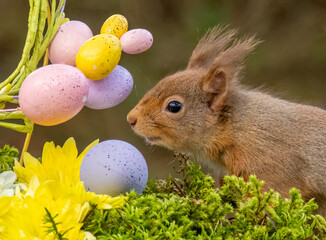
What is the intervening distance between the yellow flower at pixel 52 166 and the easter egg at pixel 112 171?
0.22 ft

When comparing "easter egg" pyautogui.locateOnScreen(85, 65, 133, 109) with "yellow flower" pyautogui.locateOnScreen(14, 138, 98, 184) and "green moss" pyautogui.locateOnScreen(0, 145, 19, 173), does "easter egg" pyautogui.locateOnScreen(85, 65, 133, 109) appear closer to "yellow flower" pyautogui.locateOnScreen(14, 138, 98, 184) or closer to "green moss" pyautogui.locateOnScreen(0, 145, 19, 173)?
"yellow flower" pyautogui.locateOnScreen(14, 138, 98, 184)

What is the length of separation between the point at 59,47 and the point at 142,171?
0.28 meters

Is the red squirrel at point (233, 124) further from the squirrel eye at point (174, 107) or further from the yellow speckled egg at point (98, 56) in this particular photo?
the yellow speckled egg at point (98, 56)

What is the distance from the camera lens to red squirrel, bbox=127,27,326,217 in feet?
3.22

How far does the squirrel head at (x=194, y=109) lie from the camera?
1037mm

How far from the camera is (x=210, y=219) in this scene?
30.4 inches

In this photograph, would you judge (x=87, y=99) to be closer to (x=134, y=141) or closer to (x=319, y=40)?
(x=134, y=141)

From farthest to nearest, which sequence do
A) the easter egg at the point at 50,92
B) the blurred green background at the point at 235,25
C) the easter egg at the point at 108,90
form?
the blurred green background at the point at 235,25 → the easter egg at the point at 108,90 → the easter egg at the point at 50,92

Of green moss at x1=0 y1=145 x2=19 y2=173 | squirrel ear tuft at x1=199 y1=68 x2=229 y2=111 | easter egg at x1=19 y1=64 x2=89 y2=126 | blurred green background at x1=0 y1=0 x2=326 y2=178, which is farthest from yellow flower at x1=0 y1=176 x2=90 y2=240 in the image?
blurred green background at x1=0 y1=0 x2=326 y2=178

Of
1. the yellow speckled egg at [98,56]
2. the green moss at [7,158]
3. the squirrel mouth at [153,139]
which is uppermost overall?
the yellow speckled egg at [98,56]

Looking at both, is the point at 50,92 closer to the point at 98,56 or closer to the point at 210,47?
the point at 98,56

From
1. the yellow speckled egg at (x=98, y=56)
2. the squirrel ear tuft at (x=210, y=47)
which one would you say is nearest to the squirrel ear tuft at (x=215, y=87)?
the squirrel ear tuft at (x=210, y=47)

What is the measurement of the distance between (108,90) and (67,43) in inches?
4.6

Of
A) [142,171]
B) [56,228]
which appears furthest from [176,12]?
[56,228]
